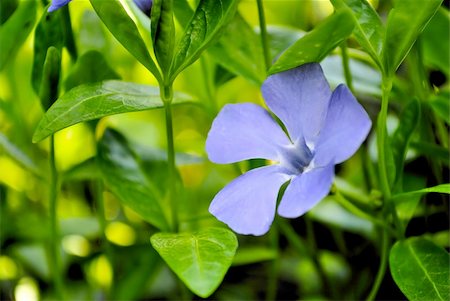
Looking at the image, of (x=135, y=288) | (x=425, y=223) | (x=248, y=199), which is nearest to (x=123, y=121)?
(x=135, y=288)

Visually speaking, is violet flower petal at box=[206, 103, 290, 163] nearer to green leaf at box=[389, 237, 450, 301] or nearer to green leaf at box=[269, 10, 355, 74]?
green leaf at box=[269, 10, 355, 74]

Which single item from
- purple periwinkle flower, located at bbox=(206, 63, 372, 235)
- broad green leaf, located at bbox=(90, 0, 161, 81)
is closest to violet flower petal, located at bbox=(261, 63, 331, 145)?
purple periwinkle flower, located at bbox=(206, 63, 372, 235)

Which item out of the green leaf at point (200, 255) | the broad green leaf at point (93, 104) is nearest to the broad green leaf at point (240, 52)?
the broad green leaf at point (93, 104)

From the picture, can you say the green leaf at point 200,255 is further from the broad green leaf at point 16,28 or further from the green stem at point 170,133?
the broad green leaf at point 16,28

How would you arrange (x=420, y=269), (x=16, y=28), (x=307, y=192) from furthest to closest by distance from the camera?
(x=16, y=28)
(x=420, y=269)
(x=307, y=192)

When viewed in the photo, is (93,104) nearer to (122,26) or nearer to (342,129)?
(122,26)

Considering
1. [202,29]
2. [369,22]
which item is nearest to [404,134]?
[369,22]
